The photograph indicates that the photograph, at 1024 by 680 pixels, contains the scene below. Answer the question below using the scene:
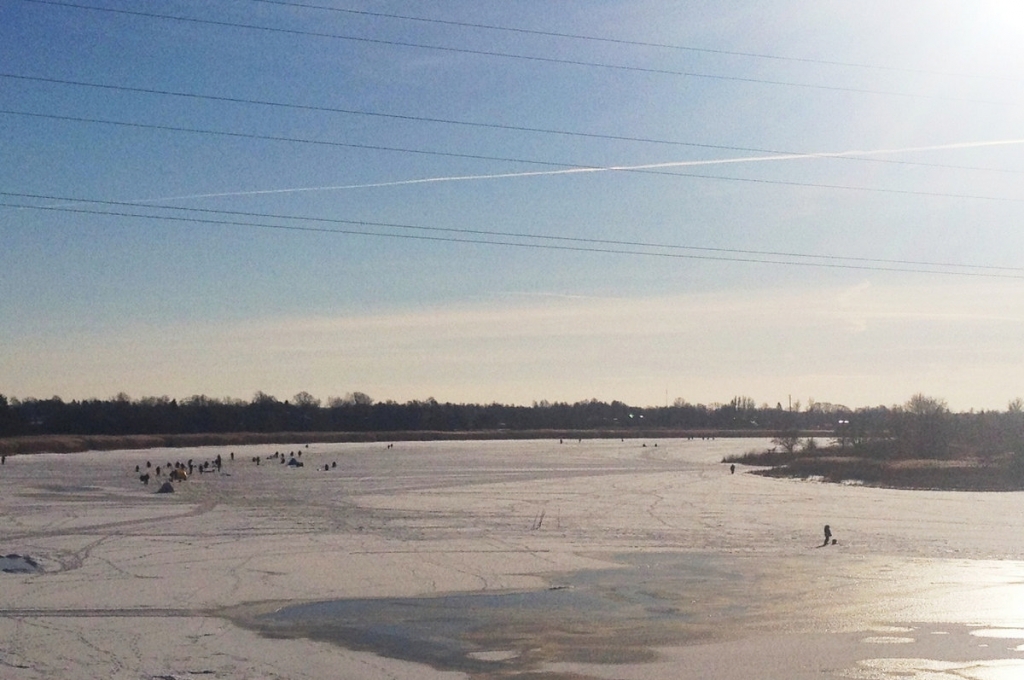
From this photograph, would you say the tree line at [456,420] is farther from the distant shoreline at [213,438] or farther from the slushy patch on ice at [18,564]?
the slushy patch on ice at [18,564]

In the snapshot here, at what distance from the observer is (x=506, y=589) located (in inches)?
610

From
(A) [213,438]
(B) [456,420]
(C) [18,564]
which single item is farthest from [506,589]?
(B) [456,420]

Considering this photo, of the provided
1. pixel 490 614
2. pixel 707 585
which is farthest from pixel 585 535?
pixel 490 614

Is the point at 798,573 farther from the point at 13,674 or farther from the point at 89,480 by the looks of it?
the point at 89,480

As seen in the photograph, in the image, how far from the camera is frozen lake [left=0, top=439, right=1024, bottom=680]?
430 inches

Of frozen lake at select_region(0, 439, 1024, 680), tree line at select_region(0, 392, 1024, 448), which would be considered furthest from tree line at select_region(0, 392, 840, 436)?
frozen lake at select_region(0, 439, 1024, 680)

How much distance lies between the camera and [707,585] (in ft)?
52.9

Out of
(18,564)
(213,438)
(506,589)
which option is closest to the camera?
(506,589)

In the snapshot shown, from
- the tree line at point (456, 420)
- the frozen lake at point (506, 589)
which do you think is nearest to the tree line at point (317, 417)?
the tree line at point (456, 420)

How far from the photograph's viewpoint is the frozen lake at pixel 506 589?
10.9 meters

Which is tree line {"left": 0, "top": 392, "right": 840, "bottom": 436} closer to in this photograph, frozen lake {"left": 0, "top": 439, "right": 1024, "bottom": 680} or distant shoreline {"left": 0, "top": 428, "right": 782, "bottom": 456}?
distant shoreline {"left": 0, "top": 428, "right": 782, "bottom": 456}

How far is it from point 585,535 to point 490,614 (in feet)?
30.8

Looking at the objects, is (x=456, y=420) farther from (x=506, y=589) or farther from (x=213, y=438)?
(x=506, y=589)

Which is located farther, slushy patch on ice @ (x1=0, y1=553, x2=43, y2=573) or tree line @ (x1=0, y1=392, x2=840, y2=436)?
tree line @ (x1=0, y1=392, x2=840, y2=436)
